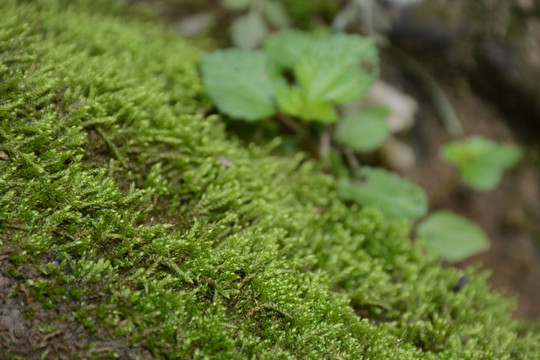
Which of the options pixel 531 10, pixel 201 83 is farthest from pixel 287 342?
pixel 531 10

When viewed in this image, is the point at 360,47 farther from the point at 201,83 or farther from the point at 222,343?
the point at 222,343

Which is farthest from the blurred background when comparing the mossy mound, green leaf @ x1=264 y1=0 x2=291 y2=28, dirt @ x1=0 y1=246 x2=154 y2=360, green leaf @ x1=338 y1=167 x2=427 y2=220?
dirt @ x1=0 y1=246 x2=154 y2=360

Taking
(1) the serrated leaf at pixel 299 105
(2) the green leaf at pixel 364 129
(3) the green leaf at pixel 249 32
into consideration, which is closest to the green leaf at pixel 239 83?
(1) the serrated leaf at pixel 299 105

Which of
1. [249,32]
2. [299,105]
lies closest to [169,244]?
[299,105]

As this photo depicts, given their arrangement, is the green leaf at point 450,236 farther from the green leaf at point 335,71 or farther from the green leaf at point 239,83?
the green leaf at point 239,83

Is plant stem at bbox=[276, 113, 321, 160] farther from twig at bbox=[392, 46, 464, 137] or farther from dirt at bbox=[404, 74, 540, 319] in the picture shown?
twig at bbox=[392, 46, 464, 137]
